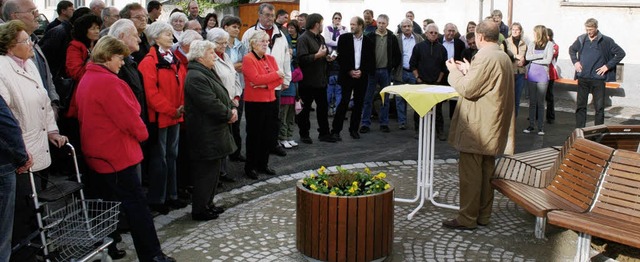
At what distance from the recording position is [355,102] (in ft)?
37.4

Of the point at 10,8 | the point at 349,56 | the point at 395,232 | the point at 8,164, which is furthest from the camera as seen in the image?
the point at 349,56

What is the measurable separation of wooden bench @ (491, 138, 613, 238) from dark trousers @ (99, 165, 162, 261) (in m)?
3.18

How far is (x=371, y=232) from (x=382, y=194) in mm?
318

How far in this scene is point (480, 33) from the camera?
661 centimetres

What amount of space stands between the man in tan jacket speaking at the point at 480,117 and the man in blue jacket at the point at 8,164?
3.86 metres

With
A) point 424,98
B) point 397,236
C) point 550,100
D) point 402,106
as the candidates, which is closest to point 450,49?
point 402,106

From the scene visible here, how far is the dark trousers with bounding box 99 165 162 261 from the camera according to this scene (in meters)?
5.43

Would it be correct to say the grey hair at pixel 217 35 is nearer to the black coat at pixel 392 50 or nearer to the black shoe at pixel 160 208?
the black shoe at pixel 160 208

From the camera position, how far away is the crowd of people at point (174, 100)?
523 cm

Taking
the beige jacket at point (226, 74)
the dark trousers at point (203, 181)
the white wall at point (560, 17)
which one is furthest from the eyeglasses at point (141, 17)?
the white wall at point (560, 17)

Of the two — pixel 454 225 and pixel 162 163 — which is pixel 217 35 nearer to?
pixel 162 163

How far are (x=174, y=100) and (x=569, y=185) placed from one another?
12.8 ft

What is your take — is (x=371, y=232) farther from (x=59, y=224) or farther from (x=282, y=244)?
(x=59, y=224)

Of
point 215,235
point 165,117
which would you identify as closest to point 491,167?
point 215,235
